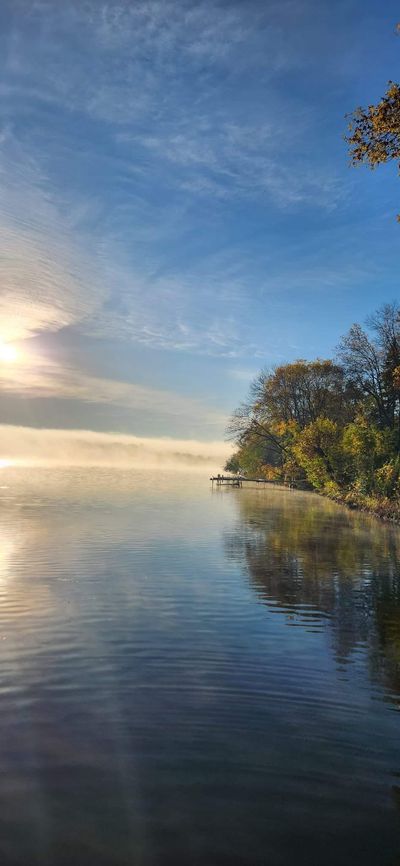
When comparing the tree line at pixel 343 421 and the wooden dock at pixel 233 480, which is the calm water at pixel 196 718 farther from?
the wooden dock at pixel 233 480

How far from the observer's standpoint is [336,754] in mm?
7695

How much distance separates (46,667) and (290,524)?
3145 centimetres

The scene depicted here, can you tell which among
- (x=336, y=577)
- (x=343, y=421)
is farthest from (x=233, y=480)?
(x=336, y=577)

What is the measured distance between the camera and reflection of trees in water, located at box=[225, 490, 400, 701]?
530 inches

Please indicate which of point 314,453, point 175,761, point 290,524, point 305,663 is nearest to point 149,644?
point 305,663

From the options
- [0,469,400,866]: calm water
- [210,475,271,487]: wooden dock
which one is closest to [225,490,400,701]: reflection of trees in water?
[0,469,400,866]: calm water

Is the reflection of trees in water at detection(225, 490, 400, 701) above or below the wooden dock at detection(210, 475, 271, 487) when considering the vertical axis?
below

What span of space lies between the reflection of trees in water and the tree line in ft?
29.7

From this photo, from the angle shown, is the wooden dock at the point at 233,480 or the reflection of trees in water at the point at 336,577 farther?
Answer: the wooden dock at the point at 233,480

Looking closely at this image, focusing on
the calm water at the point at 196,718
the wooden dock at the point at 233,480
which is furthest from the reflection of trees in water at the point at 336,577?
the wooden dock at the point at 233,480

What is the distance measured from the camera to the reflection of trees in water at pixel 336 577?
13461 mm

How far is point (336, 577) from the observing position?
21.4 meters

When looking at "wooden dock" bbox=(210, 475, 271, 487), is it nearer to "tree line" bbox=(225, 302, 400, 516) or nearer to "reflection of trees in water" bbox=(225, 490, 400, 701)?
"tree line" bbox=(225, 302, 400, 516)

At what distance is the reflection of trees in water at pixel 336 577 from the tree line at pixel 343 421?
9.05 metres
